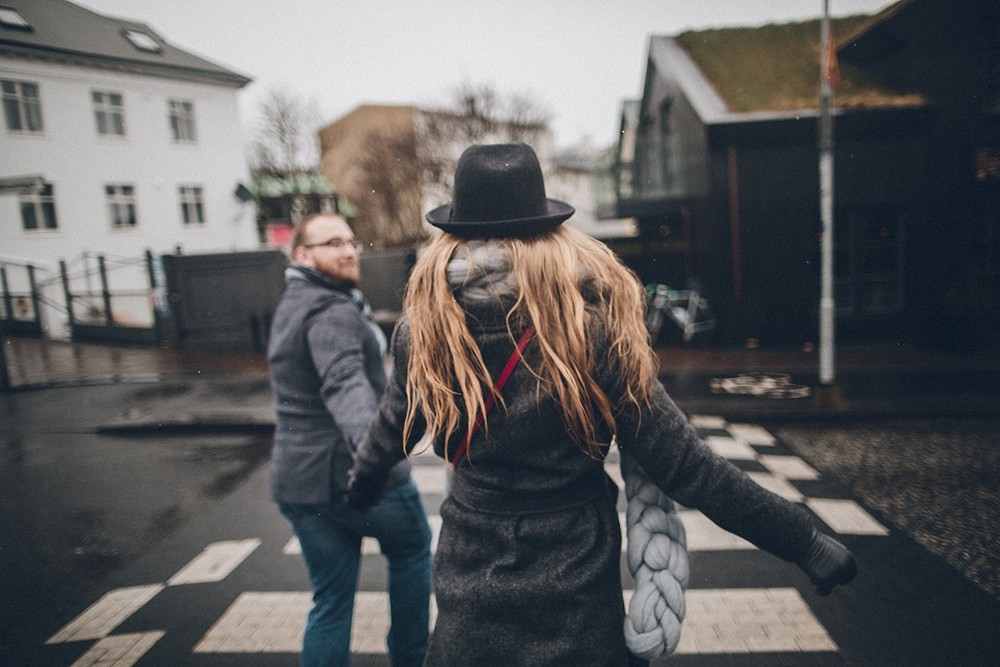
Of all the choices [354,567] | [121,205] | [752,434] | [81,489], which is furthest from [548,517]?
[752,434]

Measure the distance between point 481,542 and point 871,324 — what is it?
12.1m

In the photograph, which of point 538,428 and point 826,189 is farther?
point 826,189

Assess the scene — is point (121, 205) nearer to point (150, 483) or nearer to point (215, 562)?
point (215, 562)

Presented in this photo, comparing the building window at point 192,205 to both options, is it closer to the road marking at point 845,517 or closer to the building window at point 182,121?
the building window at point 182,121

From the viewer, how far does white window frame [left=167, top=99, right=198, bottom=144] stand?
2.24m

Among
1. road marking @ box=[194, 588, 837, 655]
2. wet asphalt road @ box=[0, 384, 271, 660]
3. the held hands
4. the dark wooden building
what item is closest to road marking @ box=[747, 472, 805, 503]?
road marking @ box=[194, 588, 837, 655]

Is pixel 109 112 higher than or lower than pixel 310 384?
higher

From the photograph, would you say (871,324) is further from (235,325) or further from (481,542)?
(235,325)

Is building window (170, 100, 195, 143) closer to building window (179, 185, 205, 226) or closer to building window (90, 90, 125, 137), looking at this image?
building window (90, 90, 125, 137)

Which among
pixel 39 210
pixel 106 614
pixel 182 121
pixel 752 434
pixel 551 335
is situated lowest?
pixel 752 434

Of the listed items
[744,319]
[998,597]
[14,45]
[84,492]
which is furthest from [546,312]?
[744,319]

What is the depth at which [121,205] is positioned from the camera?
2135 mm

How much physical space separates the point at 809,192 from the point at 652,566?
11231mm

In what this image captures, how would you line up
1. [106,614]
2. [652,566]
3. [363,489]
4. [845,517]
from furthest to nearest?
[845,517]
[106,614]
[363,489]
[652,566]
